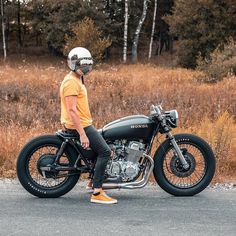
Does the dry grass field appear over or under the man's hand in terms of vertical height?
under

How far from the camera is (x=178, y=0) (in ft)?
122

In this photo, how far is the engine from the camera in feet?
19.7

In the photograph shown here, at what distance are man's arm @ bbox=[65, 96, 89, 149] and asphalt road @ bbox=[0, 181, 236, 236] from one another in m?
0.75

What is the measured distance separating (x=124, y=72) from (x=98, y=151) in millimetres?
19704

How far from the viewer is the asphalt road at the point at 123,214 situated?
4.84 meters

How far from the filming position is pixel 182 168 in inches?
241

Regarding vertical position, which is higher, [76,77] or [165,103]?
[76,77]

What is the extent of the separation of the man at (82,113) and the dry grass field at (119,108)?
1.77 metres

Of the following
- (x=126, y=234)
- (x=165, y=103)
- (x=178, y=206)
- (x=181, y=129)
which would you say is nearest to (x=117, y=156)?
(x=178, y=206)

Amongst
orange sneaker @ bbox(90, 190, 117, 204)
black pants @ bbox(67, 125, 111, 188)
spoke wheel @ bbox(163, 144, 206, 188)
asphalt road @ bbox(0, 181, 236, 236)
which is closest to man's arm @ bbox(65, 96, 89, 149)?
black pants @ bbox(67, 125, 111, 188)

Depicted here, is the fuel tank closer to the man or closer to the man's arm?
the man

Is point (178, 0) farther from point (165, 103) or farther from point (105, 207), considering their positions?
point (105, 207)

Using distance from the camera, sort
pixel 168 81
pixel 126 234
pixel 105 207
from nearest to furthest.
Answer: pixel 126 234 → pixel 105 207 → pixel 168 81

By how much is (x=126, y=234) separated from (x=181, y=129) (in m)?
4.59
